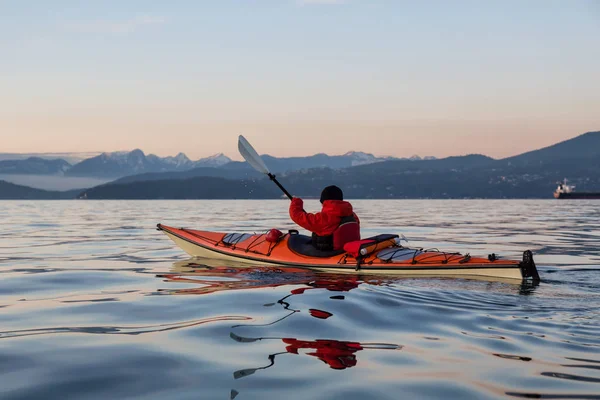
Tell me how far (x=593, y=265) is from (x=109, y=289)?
1012 cm

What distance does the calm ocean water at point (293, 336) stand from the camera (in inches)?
192

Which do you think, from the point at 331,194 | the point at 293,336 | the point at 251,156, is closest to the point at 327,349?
the point at 293,336

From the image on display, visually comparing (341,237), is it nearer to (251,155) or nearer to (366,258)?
(366,258)

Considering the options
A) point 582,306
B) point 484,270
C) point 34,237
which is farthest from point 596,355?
point 34,237

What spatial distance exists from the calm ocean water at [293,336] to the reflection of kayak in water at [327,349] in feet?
0.06

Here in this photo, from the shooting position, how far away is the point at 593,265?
13703mm

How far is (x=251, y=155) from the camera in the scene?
16.0 meters

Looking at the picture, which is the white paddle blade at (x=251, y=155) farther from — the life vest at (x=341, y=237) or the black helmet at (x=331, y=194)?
the black helmet at (x=331, y=194)

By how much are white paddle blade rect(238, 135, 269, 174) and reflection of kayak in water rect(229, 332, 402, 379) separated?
932 cm

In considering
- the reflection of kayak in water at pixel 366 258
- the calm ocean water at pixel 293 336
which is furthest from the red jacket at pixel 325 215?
the calm ocean water at pixel 293 336

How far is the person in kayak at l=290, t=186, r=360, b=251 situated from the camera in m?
11.9

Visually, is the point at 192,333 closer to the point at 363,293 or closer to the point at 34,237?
the point at 363,293

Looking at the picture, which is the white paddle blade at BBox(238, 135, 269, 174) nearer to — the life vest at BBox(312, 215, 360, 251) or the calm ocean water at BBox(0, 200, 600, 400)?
the life vest at BBox(312, 215, 360, 251)

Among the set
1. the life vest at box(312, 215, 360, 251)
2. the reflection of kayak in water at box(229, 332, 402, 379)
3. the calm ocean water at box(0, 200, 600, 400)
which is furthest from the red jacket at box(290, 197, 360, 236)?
the reflection of kayak in water at box(229, 332, 402, 379)
